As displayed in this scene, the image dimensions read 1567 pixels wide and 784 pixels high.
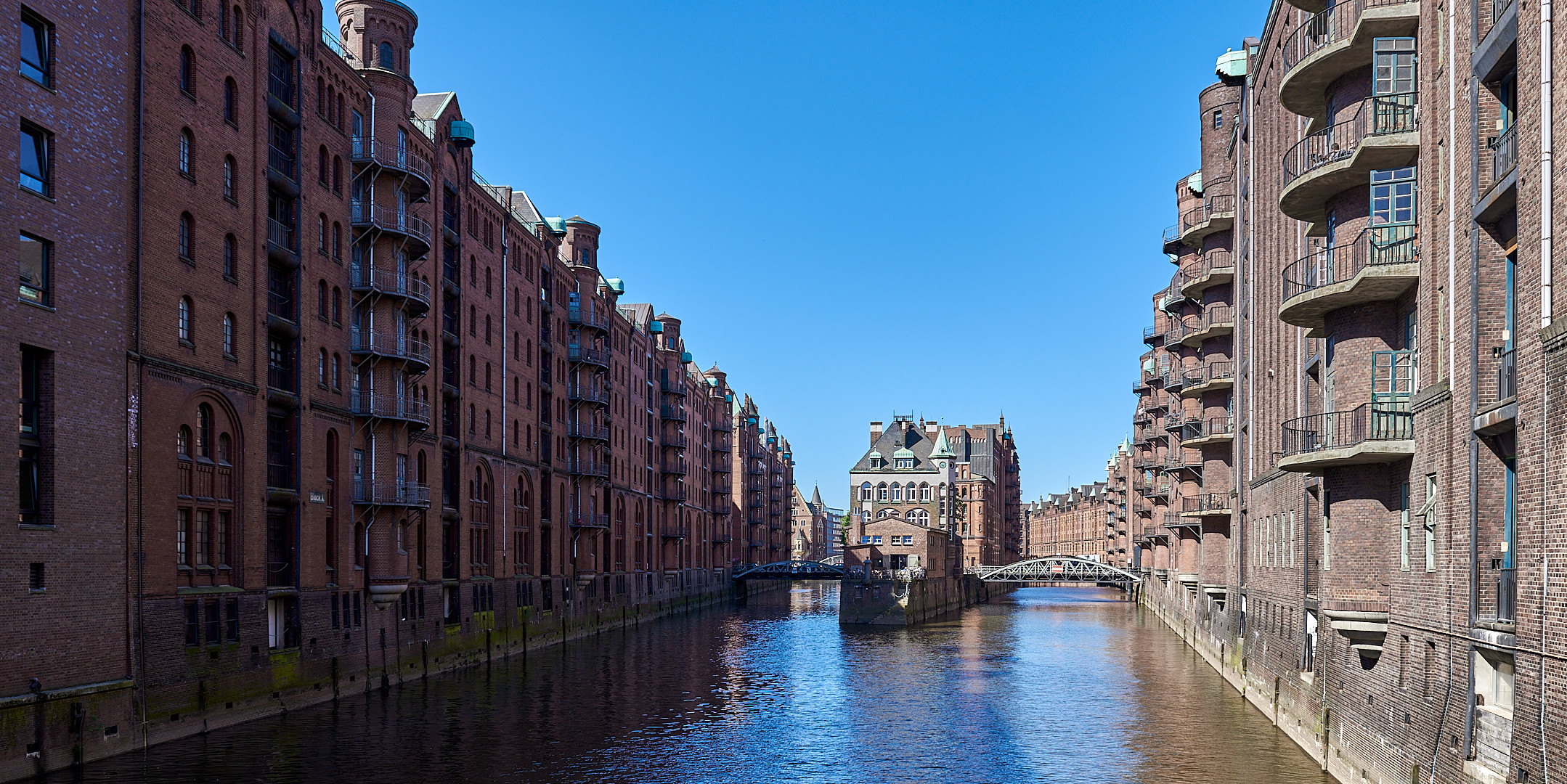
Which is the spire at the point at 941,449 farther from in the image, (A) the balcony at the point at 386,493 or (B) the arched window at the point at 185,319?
(B) the arched window at the point at 185,319

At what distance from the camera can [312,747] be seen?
38.7m

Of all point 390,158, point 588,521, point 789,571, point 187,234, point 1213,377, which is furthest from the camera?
point 789,571

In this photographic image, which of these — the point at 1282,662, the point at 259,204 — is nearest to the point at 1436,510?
the point at 1282,662

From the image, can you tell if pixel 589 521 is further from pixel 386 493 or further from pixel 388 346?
pixel 388 346

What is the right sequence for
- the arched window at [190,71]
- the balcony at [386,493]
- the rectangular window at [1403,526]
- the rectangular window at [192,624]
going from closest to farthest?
the rectangular window at [1403,526] < the rectangular window at [192,624] < the arched window at [190,71] < the balcony at [386,493]

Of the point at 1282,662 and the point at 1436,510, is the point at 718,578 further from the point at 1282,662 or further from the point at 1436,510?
the point at 1436,510

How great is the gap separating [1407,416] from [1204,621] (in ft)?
148

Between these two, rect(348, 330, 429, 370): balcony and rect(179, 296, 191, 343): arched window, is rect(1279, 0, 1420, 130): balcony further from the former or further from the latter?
rect(348, 330, 429, 370): balcony

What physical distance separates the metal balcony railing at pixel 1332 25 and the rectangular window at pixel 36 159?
29134 mm

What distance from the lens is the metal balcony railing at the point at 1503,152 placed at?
821 inches

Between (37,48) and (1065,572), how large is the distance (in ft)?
406

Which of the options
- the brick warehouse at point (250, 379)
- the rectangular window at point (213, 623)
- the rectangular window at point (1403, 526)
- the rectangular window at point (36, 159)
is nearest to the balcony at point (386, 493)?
the brick warehouse at point (250, 379)

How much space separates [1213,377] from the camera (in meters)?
66.3

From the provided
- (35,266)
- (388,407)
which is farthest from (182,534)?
(388,407)
